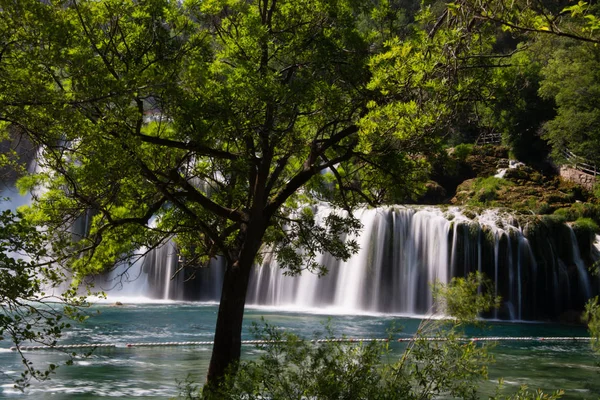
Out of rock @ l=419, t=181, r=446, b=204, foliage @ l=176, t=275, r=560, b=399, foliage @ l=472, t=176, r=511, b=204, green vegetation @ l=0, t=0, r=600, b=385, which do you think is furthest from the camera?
rock @ l=419, t=181, r=446, b=204

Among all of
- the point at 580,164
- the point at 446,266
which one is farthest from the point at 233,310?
the point at 580,164

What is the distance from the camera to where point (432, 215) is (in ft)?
99.2

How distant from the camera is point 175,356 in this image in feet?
56.4

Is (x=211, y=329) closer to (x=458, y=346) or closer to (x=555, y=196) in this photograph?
(x=458, y=346)

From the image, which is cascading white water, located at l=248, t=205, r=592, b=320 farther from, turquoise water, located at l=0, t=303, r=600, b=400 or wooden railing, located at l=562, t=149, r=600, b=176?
wooden railing, located at l=562, t=149, r=600, b=176

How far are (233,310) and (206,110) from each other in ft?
9.69

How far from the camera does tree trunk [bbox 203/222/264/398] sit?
10242mm

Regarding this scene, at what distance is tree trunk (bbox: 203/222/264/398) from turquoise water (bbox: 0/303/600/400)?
1.43 metres

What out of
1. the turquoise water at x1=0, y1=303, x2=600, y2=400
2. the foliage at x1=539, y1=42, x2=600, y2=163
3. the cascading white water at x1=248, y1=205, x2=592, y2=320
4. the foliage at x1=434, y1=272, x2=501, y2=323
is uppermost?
the foliage at x1=539, y1=42, x2=600, y2=163

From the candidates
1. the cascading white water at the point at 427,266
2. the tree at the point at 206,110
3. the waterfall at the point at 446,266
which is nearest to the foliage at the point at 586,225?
the waterfall at the point at 446,266

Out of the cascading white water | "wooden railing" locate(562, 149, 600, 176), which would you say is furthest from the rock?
"wooden railing" locate(562, 149, 600, 176)

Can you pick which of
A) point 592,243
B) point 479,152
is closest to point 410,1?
point 479,152

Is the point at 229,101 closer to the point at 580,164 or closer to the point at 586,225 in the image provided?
the point at 586,225

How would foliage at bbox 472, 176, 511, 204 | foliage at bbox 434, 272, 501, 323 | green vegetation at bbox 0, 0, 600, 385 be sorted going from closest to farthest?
green vegetation at bbox 0, 0, 600, 385 → foliage at bbox 434, 272, 501, 323 → foliage at bbox 472, 176, 511, 204
